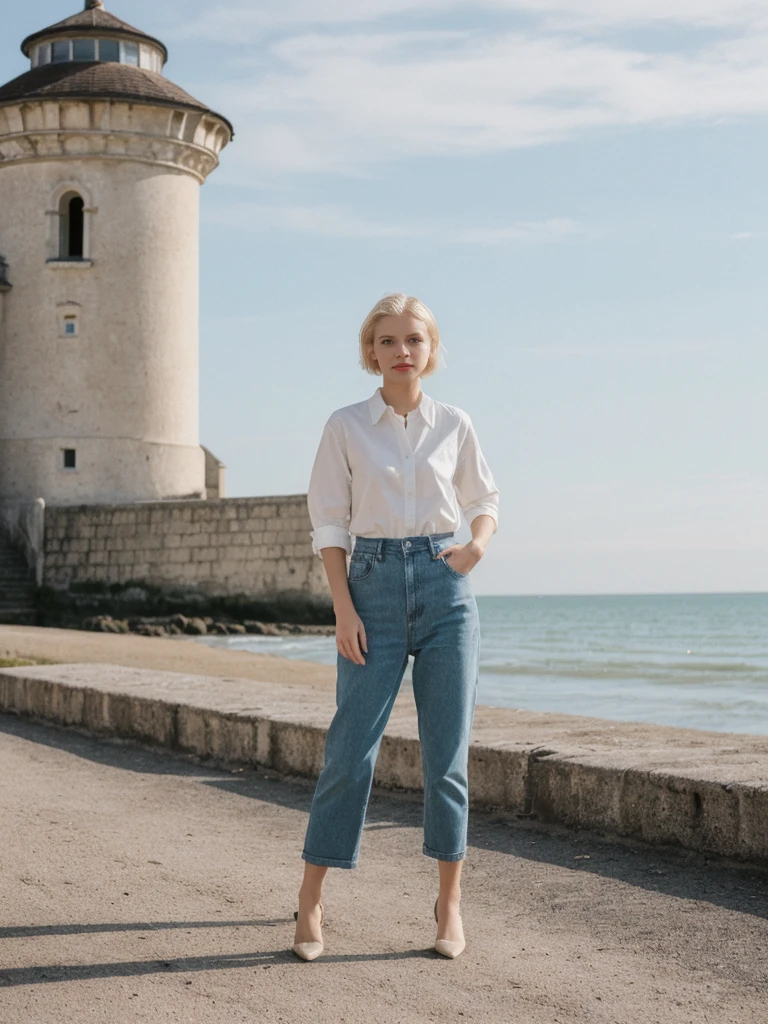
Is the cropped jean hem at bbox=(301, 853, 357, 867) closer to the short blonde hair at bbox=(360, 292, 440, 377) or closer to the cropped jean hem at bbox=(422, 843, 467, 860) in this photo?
the cropped jean hem at bbox=(422, 843, 467, 860)

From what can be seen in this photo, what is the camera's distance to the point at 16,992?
288cm

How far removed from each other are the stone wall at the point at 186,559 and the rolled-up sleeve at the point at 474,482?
2324 centimetres

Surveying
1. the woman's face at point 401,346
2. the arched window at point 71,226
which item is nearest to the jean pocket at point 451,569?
the woman's face at point 401,346

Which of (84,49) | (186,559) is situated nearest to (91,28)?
(84,49)

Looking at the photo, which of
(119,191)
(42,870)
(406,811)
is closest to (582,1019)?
(42,870)

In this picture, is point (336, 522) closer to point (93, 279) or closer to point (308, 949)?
point (308, 949)

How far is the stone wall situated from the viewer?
27.1 m

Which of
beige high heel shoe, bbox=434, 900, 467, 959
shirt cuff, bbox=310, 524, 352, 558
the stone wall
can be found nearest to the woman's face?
shirt cuff, bbox=310, 524, 352, 558

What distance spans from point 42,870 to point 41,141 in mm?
27342

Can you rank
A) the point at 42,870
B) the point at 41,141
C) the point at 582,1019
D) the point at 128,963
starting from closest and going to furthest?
the point at 582,1019 → the point at 128,963 → the point at 42,870 → the point at 41,141

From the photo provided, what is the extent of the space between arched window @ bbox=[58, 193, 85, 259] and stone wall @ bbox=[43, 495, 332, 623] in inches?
236

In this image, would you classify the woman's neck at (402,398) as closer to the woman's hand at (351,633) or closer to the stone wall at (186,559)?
the woman's hand at (351,633)

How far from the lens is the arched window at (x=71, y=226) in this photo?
97.1ft

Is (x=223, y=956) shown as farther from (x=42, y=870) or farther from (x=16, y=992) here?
(x=42, y=870)
